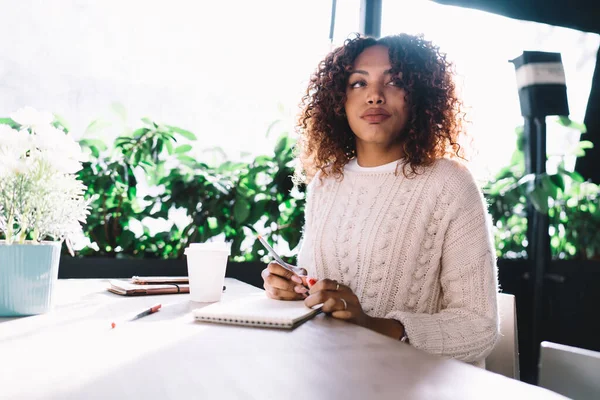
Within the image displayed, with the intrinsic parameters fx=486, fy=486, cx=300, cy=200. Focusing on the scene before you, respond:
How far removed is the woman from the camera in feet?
3.67

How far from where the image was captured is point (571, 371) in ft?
3.25

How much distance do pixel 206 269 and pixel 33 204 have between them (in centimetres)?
39

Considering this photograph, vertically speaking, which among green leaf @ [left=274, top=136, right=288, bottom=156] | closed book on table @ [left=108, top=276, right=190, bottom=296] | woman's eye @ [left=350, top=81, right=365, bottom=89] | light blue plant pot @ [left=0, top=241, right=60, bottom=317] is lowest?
closed book on table @ [left=108, top=276, right=190, bottom=296]

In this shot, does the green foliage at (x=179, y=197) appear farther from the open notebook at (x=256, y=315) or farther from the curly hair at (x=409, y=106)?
the open notebook at (x=256, y=315)

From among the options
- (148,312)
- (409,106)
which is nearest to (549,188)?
(409,106)

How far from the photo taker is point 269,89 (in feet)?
8.51

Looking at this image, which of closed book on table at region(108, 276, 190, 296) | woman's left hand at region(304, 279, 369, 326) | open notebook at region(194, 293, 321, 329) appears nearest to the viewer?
open notebook at region(194, 293, 321, 329)

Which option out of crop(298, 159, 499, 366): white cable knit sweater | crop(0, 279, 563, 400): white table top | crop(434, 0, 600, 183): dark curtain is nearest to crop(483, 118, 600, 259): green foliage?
crop(434, 0, 600, 183): dark curtain

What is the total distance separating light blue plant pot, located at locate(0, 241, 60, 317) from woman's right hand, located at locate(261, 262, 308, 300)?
47 cm

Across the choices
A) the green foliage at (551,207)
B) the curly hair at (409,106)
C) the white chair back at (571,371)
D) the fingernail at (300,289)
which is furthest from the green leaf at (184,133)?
the green foliage at (551,207)

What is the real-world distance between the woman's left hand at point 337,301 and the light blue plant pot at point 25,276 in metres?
0.51

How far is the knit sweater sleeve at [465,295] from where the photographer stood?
1057mm

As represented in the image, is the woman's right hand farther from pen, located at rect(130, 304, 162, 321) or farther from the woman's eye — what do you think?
the woman's eye

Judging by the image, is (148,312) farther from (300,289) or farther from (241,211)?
(241,211)
